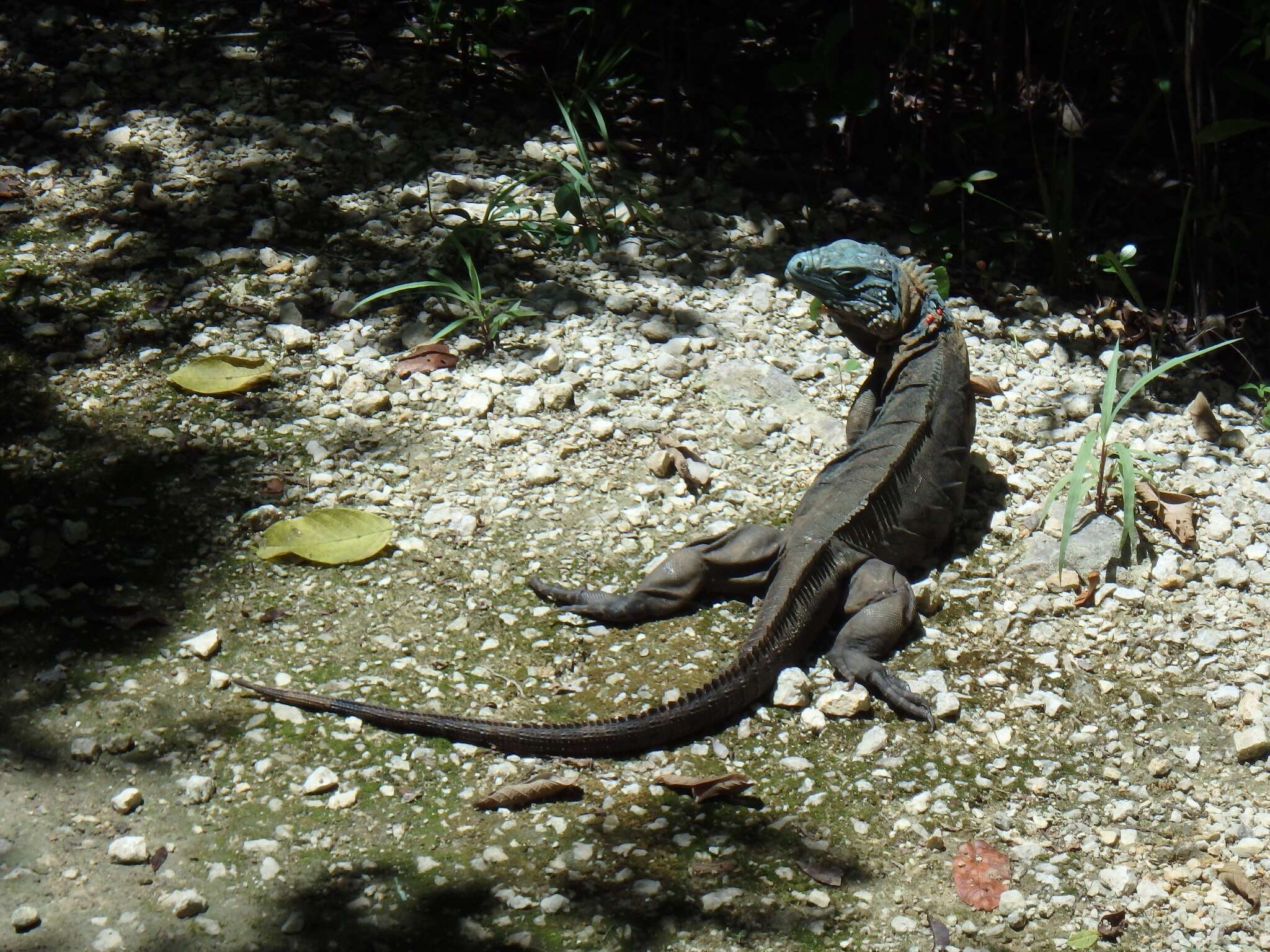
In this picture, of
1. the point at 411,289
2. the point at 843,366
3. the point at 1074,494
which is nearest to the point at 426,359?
the point at 411,289

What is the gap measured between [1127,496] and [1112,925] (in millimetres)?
1576

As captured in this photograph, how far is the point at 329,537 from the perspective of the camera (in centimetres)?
411

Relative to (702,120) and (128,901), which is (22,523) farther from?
(702,120)

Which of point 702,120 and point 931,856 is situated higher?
point 702,120

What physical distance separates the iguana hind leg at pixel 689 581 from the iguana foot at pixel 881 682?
38cm

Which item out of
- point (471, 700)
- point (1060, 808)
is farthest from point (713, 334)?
point (1060, 808)

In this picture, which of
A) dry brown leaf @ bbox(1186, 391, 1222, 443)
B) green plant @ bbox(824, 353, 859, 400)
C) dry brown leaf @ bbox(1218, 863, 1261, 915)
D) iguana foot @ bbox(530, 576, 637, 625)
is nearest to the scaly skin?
iguana foot @ bbox(530, 576, 637, 625)

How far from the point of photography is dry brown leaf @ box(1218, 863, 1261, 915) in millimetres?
3074

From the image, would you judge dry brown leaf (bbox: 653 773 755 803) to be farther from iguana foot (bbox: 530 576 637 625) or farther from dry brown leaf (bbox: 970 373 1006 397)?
dry brown leaf (bbox: 970 373 1006 397)

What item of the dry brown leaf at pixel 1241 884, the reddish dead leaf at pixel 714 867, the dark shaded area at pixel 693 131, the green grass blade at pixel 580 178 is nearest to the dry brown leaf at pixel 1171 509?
the dark shaded area at pixel 693 131

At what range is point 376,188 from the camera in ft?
19.2

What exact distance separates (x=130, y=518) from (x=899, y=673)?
2.60 meters

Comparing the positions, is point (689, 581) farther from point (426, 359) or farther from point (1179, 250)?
point (1179, 250)

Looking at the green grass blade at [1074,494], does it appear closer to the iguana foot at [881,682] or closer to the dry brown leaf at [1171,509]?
the dry brown leaf at [1171,509]
